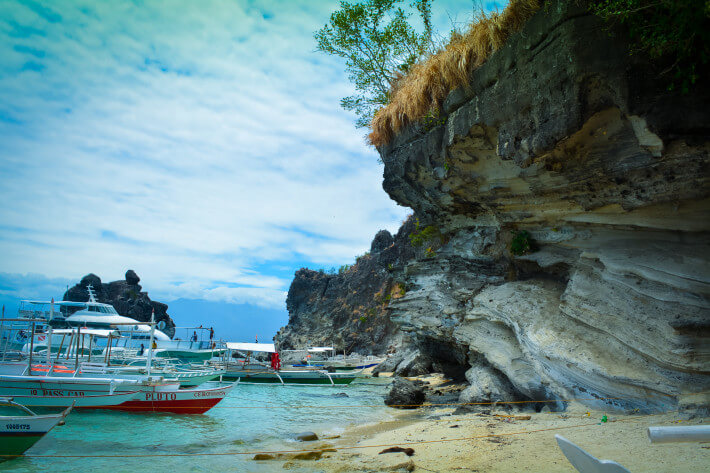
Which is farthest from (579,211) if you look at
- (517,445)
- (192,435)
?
(192,435)

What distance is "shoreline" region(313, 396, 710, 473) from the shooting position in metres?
6.81

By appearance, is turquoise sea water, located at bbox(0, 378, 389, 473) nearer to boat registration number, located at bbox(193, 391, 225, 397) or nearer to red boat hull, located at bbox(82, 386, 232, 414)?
red boat hull, located at bbox(82, 386, 232, 414)

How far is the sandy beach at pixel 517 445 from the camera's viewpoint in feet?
22.3

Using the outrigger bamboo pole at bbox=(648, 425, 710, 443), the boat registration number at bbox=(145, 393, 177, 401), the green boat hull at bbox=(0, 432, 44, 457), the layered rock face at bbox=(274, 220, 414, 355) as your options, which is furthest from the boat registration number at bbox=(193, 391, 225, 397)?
the layered rock face at bbox=(274, 220, 414, 355)

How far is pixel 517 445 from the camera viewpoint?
8.77 metres

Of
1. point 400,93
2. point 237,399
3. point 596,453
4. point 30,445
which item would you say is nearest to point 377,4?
point 400,93

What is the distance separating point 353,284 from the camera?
193 feet

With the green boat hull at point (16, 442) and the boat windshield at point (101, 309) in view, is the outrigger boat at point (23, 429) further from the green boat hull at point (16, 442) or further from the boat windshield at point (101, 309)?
A: the boat windshield at point (101, 309)

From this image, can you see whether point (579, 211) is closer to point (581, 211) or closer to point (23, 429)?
point (581, 211)

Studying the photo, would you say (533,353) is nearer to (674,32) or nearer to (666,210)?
(666,210)

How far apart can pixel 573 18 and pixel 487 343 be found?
1122 cm

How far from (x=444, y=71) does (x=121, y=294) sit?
73649 mm

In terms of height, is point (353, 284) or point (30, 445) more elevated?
Result: point (353, 284)

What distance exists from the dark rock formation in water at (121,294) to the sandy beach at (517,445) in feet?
225
